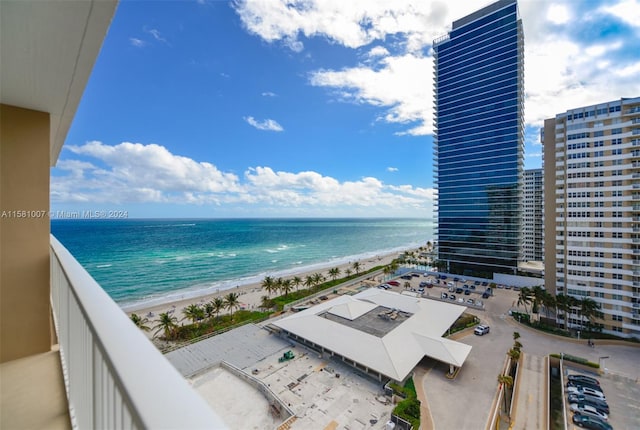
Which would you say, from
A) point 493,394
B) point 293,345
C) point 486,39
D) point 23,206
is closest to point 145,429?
point 23,206

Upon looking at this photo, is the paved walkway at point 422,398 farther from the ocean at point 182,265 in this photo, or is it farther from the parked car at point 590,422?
the ocean at point 182,265

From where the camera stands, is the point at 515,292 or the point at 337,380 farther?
the point at 515,292

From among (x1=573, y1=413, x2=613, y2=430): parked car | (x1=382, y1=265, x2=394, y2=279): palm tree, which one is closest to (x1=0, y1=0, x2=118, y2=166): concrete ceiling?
(x1=573, y1=413, x2=613, y2=430): parked car

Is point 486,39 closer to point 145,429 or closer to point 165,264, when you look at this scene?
point 145,429

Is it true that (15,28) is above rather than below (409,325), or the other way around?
above

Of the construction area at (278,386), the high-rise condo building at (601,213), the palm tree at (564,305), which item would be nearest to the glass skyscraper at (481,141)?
the high-rise condo building at (601,213)

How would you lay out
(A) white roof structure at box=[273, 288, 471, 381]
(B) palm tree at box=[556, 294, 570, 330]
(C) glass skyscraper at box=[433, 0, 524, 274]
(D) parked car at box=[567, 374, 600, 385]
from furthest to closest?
(C) glass skyscraper at box=[433, 0, 524, 274] < (B) palm tree at box=[556, 294, 570, 330] < (A) white roof structure at box=[273, 288, 471, 381] < (D) parked car at box=[567, 374, 600, 385]

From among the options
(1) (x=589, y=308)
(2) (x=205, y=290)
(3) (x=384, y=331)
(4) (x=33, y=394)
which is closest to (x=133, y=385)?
(4) (x=33, y=394)

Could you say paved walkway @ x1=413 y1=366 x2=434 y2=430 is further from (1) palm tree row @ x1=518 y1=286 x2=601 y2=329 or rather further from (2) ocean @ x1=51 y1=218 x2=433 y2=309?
(2) ocean @ x1=51 y1=218 x2=433 y2=309
